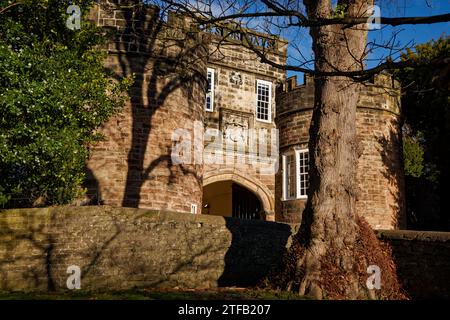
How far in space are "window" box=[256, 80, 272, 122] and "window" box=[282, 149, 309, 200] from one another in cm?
276

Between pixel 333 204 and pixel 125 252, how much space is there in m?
4.20

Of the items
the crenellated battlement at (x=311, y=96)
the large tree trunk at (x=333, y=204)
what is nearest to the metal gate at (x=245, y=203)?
the crenellated battlement at (x=311, y=96)

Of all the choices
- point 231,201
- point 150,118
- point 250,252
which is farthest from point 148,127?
point 231,201

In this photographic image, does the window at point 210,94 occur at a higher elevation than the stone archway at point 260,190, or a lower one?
higher

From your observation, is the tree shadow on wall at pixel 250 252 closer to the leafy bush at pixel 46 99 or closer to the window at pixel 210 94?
the leafy bush at pixel 46 99

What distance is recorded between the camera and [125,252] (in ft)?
31.4

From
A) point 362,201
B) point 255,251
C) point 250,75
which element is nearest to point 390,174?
point 362,201

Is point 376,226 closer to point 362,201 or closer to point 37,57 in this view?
point 362,201

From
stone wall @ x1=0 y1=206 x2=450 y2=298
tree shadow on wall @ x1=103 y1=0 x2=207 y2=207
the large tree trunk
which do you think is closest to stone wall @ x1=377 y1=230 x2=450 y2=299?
stone wall @ x1=0 y1=206 x2=450 y2=298

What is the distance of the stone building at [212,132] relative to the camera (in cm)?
1353

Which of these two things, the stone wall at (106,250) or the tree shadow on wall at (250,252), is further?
the tree shadow on wall at (250,252)

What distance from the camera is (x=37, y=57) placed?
989 cm

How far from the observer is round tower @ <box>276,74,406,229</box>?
1775 cm
